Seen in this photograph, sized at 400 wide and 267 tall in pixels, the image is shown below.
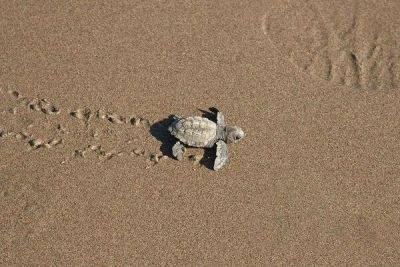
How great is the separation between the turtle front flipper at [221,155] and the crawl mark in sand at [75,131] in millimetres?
535

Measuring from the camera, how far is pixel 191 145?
16.6ft

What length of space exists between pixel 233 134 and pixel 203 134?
334 mm

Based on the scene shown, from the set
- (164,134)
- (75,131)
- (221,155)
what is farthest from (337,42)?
(75,131)

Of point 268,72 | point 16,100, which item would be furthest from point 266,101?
point 16,100

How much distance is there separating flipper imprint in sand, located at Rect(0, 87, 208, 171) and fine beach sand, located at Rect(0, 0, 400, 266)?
2cm

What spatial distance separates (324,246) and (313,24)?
3.11 metres

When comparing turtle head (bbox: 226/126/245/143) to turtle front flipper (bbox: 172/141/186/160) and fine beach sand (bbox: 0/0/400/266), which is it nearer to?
fine beach sand (bbox: 0/0/400/266)

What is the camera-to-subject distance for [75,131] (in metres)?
5.17

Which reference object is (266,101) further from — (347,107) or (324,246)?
(324,246)

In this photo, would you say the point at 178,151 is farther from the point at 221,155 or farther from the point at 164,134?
the point at 221,155

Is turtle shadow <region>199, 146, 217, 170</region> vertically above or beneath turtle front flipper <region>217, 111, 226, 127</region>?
beneath

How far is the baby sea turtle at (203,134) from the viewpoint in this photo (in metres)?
5.01

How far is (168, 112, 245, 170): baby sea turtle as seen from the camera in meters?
5.01

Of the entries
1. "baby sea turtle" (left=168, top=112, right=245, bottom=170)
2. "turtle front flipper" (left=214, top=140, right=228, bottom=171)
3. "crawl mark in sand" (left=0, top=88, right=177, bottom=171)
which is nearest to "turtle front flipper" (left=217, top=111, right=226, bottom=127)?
"baby sea turtle" (left=168, top=112, right=245, bottom=170)
